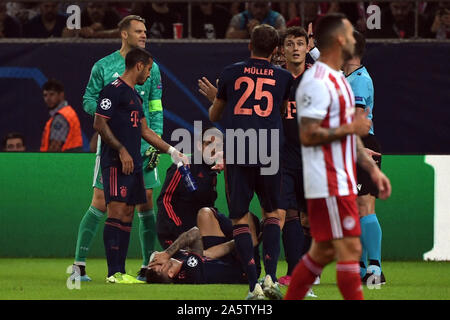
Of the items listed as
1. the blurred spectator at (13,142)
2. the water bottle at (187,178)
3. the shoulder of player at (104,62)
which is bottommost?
the water bottle at (187,178)

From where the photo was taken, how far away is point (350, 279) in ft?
21.4

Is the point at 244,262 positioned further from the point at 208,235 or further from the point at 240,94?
the point at 208,235

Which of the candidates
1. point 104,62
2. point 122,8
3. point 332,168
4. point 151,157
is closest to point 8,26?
point 122,8

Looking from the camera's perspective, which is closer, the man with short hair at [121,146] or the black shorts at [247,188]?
the black shorts at [247,188]

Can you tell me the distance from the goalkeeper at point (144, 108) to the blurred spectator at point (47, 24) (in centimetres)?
365

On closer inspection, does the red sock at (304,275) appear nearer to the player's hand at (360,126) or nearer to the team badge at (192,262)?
the player's hand at (360,126)

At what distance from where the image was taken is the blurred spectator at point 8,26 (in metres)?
13.7

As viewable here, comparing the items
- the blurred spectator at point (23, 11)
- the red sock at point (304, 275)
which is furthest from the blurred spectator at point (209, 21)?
the red sock at point (304, 275)

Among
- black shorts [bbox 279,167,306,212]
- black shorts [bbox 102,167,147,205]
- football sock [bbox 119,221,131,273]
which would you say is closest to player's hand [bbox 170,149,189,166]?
black shorts [bbox 102,167,147,205]

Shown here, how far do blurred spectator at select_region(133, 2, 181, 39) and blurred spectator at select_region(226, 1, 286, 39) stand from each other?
2.22 feet

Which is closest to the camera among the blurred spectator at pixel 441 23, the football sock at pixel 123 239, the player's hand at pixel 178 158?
the football sock at pixel 123 239

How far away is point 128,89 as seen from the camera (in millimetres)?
9453

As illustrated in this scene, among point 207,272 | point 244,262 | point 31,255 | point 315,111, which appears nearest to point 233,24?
point 31,255

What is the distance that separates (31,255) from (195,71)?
9.86 ft
